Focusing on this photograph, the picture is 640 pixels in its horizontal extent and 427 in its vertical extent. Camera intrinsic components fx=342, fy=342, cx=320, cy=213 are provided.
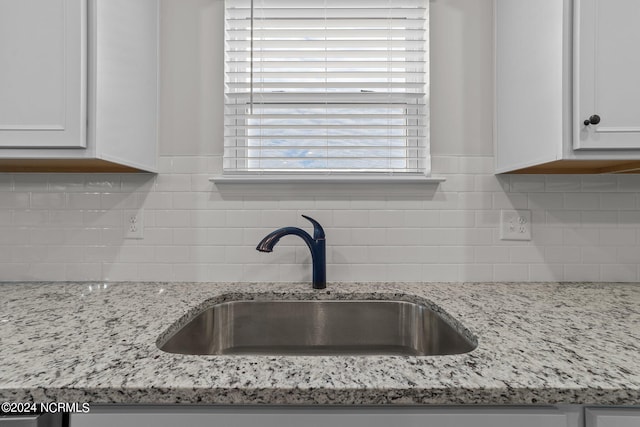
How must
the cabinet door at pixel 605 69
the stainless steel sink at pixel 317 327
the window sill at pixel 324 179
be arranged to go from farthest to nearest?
the window sill at pixel 324 179, the stainless steel sink at pixel 317 327, the cabinet door at pixel 605 69

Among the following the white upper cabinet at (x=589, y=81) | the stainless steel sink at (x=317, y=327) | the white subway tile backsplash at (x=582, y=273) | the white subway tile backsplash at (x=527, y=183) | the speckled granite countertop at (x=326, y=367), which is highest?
the white upper cabinet at (x=589, y=81)

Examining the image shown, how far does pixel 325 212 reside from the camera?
142 cm

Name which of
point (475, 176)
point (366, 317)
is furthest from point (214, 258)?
point (475, 176)

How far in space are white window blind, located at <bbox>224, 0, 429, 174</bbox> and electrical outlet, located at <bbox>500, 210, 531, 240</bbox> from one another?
393mm

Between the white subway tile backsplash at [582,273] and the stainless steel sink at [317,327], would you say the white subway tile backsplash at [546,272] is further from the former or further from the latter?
the stainless steel sink at [317,327]

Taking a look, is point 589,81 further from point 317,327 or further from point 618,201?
point 317,327

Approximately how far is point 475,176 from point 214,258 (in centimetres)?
113

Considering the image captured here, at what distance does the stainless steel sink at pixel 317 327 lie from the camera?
1.23 meters

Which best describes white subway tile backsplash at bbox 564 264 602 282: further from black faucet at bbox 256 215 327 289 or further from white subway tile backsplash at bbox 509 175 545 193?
black faucet at bbox 256 215 327 289

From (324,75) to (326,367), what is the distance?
1.17 metres

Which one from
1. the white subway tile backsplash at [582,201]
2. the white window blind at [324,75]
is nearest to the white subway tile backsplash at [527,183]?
the white subway tile backsplash at [582,201]

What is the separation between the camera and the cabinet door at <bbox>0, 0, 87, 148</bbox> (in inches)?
40.1

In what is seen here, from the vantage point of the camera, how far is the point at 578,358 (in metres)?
0.70

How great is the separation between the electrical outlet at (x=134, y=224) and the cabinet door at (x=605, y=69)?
156cm
